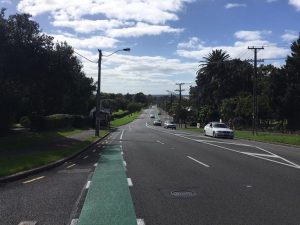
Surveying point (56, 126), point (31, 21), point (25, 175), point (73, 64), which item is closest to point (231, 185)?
point (25, 175)

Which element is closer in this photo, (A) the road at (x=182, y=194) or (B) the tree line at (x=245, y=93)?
(A) the road at (x=182, y=194)

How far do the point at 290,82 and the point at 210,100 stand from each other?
1403 inches

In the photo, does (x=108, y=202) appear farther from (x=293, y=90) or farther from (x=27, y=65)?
(x=293, y=90)

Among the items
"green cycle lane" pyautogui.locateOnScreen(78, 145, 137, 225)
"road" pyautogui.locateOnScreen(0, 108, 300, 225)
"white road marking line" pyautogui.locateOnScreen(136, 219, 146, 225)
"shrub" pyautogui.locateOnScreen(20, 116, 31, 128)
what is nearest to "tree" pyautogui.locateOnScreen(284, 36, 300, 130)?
"shrub" pyautogui.locateOnScreen(20, 116, 31, 128)

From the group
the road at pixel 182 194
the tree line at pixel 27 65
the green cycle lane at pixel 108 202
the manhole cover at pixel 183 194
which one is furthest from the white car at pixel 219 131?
the manhole cover at pixel 183 194

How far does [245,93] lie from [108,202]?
86.2 m

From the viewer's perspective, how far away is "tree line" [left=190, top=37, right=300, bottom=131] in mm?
74250

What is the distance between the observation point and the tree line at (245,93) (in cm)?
7425

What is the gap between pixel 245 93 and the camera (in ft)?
309

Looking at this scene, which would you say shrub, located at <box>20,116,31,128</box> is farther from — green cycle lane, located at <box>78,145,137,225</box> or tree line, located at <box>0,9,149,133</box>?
green cycle lane, located at <box>78,145,137,225</box>

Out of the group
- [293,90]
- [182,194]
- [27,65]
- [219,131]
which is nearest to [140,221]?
[182,194]

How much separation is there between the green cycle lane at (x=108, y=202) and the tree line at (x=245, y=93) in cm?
6099

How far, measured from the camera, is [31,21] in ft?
106

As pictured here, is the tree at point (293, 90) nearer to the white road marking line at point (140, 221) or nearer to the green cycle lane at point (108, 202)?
the green cycle lane at point (108, 202)
